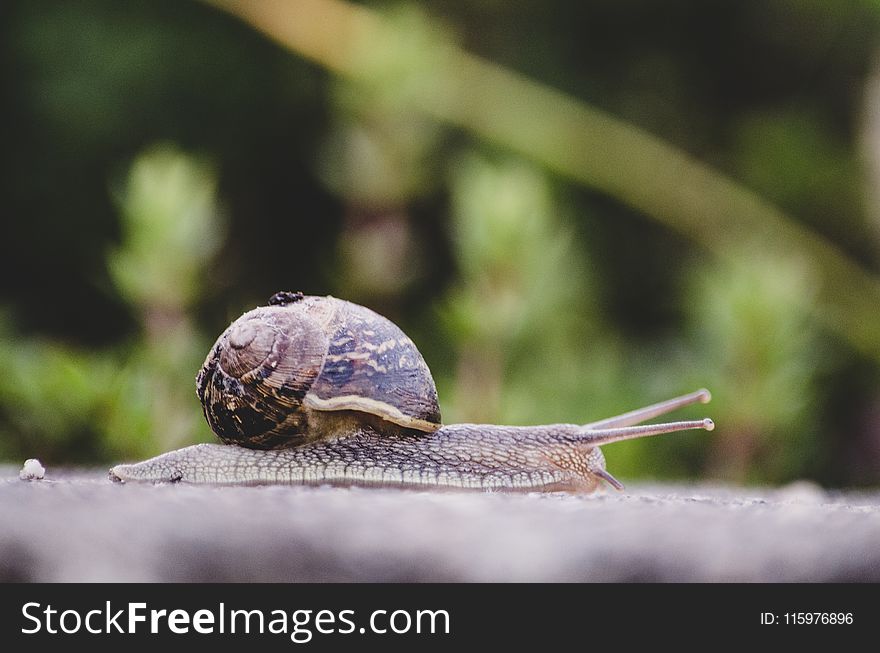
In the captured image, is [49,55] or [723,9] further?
[723,9]

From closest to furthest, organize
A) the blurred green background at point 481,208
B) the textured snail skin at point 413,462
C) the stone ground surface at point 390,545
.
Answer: the stone ground surface at point 390,545 < the textured snail skin at point 413,462 < the blurred green background at point 481,208

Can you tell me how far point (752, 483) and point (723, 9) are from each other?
4.32 feet

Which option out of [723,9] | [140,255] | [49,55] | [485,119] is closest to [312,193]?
[485,119]

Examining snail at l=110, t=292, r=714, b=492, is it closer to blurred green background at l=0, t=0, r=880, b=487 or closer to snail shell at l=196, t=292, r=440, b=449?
snail shell at l=196, t=292, r=440, b=449

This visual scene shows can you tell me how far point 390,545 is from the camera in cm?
53

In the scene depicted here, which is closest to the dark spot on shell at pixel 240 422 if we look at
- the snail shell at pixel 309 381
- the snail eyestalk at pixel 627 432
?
the snail shell at pixel 309 381

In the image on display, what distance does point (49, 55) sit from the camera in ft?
6.84

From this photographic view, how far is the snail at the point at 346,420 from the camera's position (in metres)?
1.00

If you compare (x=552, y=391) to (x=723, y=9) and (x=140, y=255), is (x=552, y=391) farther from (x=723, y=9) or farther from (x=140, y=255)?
(x=723, y=9)

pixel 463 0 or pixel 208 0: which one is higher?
pixel 463 0

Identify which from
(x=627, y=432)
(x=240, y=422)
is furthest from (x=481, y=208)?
(x=240, y=422)

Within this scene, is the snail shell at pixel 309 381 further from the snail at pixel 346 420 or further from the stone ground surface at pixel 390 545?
the stone ground surface at pixel 390 545

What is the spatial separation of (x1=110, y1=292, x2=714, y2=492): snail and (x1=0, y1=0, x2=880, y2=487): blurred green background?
0.38 metres
